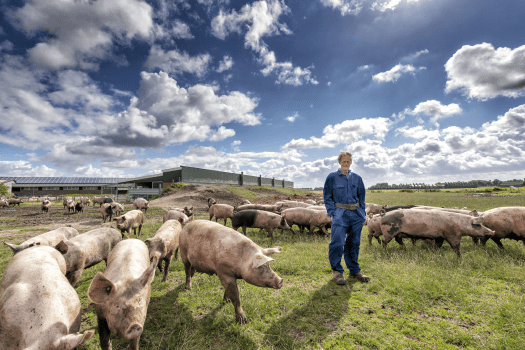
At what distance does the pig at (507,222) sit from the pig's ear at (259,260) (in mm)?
9214

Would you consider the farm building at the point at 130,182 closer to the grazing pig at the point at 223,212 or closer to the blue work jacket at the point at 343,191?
the grazing pig at the point at 223,212

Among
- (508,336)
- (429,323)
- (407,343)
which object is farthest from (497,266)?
(407,343)

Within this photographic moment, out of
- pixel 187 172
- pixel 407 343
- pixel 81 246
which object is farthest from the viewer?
pixel 187 172

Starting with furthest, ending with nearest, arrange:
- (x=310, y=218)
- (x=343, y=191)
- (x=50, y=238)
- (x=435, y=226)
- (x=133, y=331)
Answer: (x=310, y=218)
(x=435, y=226)
(x=50, y=238)
(x=343, y=191)
(x=133, y=331)

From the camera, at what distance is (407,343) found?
11.1 ft

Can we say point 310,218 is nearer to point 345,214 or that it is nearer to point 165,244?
point 345,214

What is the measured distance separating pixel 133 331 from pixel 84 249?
3.88m

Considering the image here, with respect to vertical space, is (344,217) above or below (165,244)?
above

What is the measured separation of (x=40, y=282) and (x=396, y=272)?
294 inches

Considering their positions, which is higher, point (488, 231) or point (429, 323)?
point (488, 231)

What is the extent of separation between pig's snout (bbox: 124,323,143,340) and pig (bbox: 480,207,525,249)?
11.2 m

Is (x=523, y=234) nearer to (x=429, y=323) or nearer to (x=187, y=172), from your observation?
(x=429, y=323)

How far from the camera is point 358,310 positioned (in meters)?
4.34

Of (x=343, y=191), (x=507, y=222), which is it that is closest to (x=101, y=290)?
(x=343, y=191)
